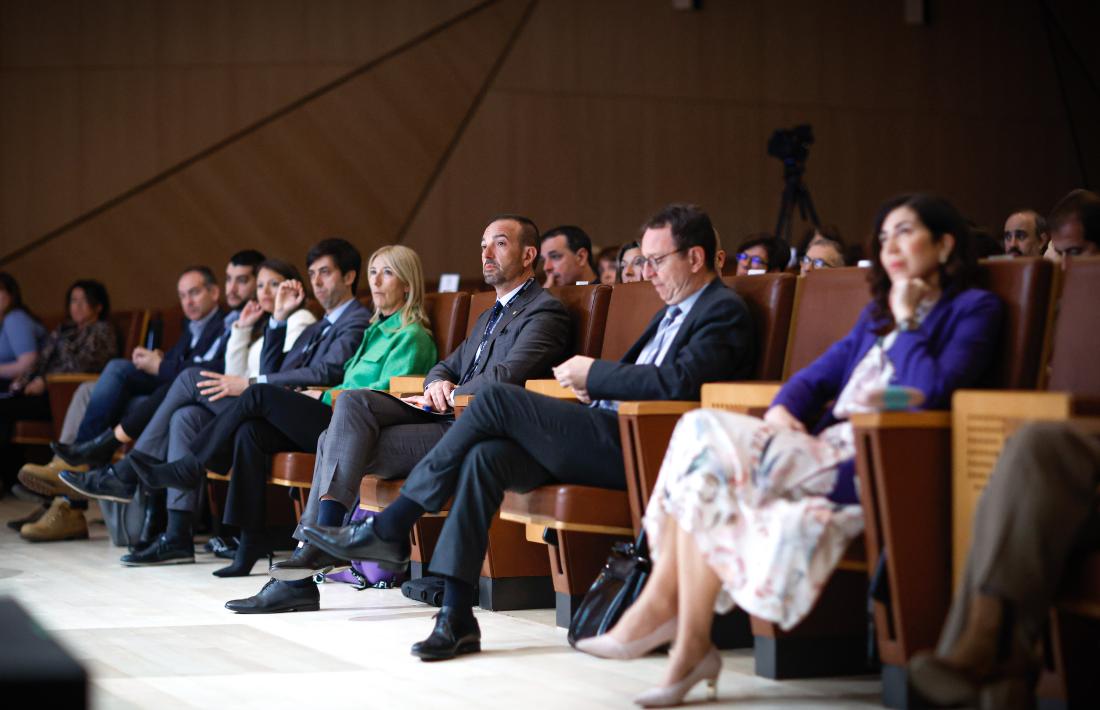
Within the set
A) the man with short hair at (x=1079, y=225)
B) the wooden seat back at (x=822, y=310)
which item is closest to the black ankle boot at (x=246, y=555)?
the wooden seat back at (x=822, y=310)

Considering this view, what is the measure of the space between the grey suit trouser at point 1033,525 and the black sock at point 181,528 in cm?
313

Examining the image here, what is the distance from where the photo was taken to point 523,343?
3.52 m

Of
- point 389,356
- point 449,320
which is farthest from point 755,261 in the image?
point 389,356

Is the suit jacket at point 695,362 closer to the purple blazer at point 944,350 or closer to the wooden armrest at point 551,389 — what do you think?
the wooden armrest at point 551,389

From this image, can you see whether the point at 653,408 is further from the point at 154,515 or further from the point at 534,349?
the point at 154,515

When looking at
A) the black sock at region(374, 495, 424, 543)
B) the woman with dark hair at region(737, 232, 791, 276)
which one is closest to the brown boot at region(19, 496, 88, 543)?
the black sock at region(374, 495, 424, 543)

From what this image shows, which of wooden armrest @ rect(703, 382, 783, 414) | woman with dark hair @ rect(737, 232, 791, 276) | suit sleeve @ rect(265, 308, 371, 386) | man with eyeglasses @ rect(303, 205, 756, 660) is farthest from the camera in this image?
woman with dark hair @ rect(737, 232, 791, 276)

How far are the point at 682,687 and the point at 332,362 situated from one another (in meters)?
2.31

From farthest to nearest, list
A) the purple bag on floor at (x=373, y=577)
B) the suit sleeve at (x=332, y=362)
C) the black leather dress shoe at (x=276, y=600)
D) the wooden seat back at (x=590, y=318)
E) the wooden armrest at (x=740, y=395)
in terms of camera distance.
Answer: the suit sleeve at (x=332, y=362) < the purple bag on floor at (x=373, y=577) < the wooden seat back at (x=590, y=318) < the black leather dress shoe at (x=276, y=600) < the wooden armrest at (x=740, y=395)

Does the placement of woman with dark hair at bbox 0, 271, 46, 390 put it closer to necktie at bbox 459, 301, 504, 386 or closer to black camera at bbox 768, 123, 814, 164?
necktie at bbox 459, 301, 504, 386

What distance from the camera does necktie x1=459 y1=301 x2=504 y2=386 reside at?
375 centimetres

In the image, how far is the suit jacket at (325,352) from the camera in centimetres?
437

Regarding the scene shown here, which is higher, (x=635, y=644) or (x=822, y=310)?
(x=822, y=310)

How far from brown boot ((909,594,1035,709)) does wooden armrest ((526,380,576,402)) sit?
1388mm
